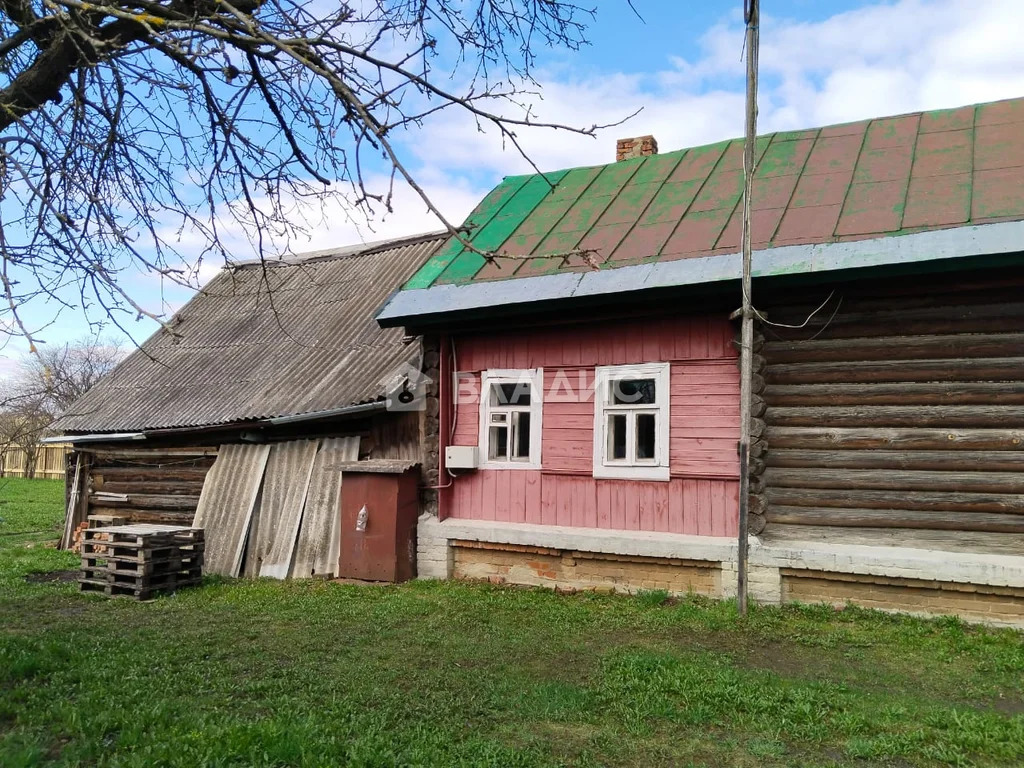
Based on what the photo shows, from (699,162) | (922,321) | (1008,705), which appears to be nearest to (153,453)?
(699,162)

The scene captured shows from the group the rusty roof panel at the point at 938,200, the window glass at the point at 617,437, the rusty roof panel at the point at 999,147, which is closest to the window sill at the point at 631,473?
the window glass at the point at 617,437

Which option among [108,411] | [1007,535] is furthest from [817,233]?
[108,411]

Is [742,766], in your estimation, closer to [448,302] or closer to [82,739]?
[82,739]

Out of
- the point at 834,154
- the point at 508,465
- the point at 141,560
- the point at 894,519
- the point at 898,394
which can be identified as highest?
the point at 834,154

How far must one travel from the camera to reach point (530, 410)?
9844 mm

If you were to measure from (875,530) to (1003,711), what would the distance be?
2679 millimetres

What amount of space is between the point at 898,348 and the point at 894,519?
166 cm

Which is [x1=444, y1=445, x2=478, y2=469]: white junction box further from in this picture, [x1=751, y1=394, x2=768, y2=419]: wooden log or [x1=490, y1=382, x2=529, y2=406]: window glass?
[x1=751, y1=394, x2=768, y2=419]: wooden log

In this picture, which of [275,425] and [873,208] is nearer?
[873,208]

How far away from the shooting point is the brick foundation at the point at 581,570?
868 cm

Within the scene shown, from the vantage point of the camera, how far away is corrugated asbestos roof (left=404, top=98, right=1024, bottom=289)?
26.5 feet

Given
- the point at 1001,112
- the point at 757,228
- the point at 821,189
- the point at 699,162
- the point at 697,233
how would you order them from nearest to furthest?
the point at 757,228 < the point at 821,189 < the point at 697,233 < the point at 1001,112 < the point at 699,162

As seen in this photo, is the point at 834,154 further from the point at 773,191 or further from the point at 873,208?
the point at 873,208

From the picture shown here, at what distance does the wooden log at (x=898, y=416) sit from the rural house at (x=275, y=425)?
454cm
